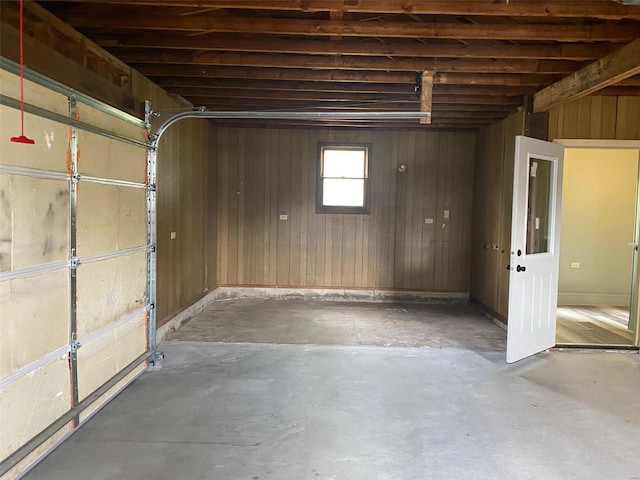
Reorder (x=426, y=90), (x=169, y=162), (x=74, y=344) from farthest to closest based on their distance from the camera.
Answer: (x=169, y=162) < (x=426, y=90) < (x=74, y=344)

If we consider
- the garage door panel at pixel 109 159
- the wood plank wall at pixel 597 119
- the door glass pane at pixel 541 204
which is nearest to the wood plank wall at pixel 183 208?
the garage door panel at pixel 109 159

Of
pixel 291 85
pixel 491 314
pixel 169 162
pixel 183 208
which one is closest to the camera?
pixel 291 85

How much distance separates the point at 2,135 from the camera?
1.92 metres

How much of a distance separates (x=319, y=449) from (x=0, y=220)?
2.01 meters

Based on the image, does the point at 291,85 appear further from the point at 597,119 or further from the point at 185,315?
the point at 597,119

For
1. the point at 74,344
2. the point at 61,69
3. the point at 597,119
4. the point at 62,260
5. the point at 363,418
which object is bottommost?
the point at 363,418

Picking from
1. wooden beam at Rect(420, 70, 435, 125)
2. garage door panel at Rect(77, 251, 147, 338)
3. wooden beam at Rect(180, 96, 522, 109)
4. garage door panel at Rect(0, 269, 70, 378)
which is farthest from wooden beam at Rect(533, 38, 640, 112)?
garage door panel at Rect(0, 269, 70, 378)

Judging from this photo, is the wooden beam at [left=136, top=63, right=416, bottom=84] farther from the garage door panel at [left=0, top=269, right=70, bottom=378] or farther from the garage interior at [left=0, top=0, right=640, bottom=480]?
the garage door panel at [left=0, top=269, right=70, bottom=378]

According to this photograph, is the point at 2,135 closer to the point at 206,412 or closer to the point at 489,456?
the point at 206,412

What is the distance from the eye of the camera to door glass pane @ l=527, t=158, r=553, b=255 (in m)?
4.11

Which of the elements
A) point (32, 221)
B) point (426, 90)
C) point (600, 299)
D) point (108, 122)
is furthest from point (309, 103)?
point (600, 299)

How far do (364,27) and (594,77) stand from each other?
1.93 metres

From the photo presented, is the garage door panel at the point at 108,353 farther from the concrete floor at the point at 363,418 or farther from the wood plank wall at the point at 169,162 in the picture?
the wood plank wall at the point at 169,162

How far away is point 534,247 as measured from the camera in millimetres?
4035
